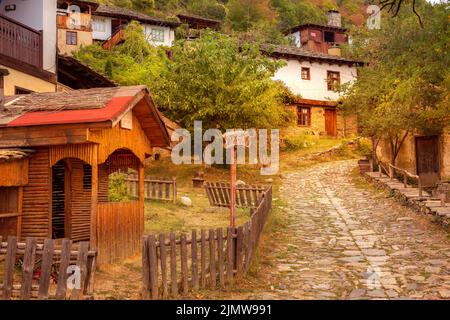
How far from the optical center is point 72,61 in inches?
688

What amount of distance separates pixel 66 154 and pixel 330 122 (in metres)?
32.7

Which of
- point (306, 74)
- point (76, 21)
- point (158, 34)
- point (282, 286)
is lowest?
point (282, 286)

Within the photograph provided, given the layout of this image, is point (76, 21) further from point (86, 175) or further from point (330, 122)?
point (86, 175)

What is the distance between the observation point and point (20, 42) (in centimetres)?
1447

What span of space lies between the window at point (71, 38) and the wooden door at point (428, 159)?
29.2 m

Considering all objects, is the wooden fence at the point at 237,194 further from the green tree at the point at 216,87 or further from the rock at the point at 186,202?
the green tree at the point at 216,87

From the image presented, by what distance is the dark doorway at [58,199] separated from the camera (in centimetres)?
1028

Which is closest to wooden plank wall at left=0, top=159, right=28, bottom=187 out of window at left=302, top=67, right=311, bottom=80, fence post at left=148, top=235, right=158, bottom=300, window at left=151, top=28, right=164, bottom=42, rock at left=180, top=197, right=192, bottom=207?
fence post at left=148, top=235, right=158, bottom=300

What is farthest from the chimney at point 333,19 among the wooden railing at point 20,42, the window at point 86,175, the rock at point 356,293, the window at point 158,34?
the rock at point 356,293

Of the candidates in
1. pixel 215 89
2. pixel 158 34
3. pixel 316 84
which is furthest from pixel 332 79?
pixel 215 89

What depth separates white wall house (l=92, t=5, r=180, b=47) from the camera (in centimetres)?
4288

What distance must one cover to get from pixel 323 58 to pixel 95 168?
3231cm

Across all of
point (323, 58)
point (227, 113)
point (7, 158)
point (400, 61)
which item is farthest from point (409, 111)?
point (323, 58)
